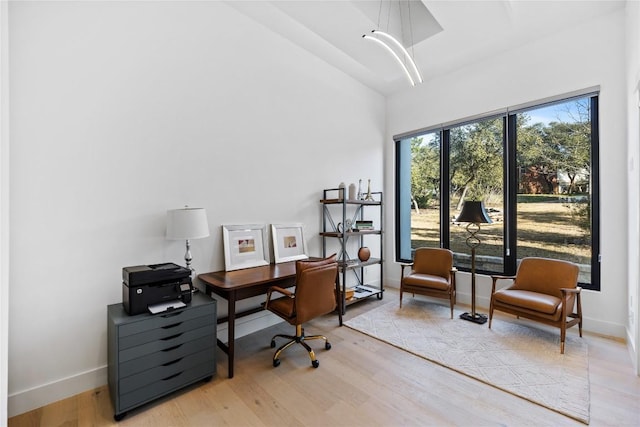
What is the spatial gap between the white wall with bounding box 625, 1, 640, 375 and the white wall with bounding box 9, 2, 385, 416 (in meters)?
3.31

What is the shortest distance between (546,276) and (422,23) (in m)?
3.17

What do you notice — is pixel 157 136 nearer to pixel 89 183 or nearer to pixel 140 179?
pixel 140 179

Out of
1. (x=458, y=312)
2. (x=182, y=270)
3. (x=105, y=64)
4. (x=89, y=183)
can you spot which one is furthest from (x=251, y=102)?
(x=458, y=312)

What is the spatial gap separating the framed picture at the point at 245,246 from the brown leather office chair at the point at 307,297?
0.58 meters

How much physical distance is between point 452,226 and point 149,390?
13.5 ft

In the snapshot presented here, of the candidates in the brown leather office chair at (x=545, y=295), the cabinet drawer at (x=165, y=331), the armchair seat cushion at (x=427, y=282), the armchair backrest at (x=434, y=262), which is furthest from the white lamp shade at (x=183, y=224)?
the brown leather office chair at (x=545, y=295)

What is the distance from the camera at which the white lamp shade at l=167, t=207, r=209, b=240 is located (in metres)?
2.36

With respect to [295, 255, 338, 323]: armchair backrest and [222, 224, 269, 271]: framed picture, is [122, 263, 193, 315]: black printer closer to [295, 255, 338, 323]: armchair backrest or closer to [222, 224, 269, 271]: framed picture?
[222, 224, 269, 271]: framed picture

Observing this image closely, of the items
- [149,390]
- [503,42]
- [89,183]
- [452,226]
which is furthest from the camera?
[452,226]

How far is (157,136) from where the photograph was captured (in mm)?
2539

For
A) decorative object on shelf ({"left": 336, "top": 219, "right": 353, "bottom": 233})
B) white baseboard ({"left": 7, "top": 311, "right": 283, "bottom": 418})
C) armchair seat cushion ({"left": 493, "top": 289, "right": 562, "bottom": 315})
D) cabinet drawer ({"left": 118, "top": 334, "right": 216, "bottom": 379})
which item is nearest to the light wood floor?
white baseboard ({"left": 7, "top": 311, "right": 283, "bottom": 418})

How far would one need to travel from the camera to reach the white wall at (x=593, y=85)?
3.02m

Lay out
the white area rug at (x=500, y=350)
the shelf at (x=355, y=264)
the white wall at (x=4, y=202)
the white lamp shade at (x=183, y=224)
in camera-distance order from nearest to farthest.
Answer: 1. the white wall at (x=4, y=202)
2. the white area rug at (x=500, y=350)
3. the white lamp shade at (x=183, y=224)
4. the shelf at (x=355, y=264)

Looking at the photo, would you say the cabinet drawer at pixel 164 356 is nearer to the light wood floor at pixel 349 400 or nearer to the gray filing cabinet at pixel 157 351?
the gray filing cabinet at pixel 157 351
